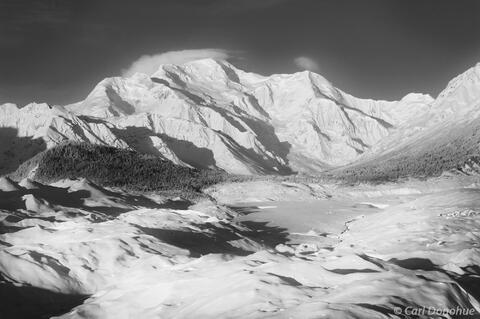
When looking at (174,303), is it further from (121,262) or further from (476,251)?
(476,251)

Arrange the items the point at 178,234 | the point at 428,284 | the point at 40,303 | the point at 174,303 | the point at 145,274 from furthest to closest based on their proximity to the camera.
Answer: the point at 178,234
the point at 145,274
the point at 40,303
the point at 174,303
the point at 428,284

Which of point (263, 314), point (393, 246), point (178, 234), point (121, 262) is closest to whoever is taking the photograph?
point (263, 314)

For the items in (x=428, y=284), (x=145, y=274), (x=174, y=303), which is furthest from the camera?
(x=145, y=274)

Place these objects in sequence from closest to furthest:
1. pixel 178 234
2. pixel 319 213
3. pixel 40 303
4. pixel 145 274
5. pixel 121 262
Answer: pixel 40 303, pixel 145 274, pixel 121 262, pixel 178 234, pixel 319 213

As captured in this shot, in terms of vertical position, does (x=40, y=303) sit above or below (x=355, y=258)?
below

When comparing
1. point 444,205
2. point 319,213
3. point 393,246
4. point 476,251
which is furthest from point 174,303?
point 319,213

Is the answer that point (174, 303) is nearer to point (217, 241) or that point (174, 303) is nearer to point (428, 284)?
point (428, 284)

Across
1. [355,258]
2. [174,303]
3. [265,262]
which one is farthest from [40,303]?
[355,258]

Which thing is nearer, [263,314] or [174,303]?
[263,314]

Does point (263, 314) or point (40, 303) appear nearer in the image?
point (263, 314)
